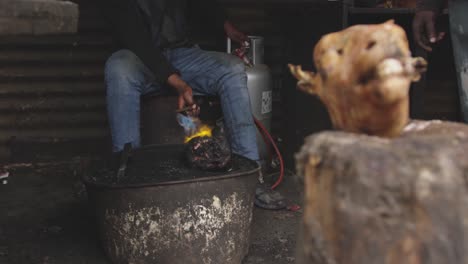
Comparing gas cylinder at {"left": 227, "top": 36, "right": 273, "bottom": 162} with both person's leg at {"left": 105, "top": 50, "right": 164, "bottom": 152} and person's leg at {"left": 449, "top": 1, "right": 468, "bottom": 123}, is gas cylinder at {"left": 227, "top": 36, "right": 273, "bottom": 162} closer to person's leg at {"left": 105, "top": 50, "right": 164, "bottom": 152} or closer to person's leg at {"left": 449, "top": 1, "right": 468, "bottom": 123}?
person's leg at {"left": 105, "top": 50, "right": 164, "bottom": 152}

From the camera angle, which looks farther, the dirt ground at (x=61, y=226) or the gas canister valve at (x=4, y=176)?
the gas canister valve at (x=4, y=176)

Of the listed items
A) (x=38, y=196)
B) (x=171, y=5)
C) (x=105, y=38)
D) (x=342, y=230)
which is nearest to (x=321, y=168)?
(x=342, y=230)

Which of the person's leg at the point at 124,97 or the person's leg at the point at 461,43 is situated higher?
the person's leg at the point at 461,43

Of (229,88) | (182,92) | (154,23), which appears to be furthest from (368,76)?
(154,23)

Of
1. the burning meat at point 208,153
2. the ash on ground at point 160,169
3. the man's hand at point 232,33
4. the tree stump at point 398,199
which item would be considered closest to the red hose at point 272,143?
the man's hand at point 232,33

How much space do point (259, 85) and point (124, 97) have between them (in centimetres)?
142

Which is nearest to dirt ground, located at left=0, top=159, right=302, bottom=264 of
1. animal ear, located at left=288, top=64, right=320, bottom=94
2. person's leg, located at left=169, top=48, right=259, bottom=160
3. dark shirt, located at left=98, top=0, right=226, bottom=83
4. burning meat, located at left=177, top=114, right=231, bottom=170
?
person's leg, located at left=169, top=48, right=259, bottom=160

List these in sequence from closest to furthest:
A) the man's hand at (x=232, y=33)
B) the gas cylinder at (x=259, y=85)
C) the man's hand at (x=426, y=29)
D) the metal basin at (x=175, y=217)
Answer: the metal basin at (x=175, y=217) → the man's hand at (x=426, y=29) → the man's hand at (x=232, y=33) → the gas cylinder at (x=259, y=85)

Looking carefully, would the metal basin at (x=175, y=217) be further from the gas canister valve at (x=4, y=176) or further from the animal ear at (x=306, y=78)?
the gas canister valve at (x=4, y=176)

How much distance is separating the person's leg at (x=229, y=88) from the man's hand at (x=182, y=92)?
0.37 m

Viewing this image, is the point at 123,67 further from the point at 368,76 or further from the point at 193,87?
the point at 368,76

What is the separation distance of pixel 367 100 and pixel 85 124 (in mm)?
4423

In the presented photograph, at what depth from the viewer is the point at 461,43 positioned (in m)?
3.49

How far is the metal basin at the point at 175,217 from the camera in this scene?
3.00 meters
